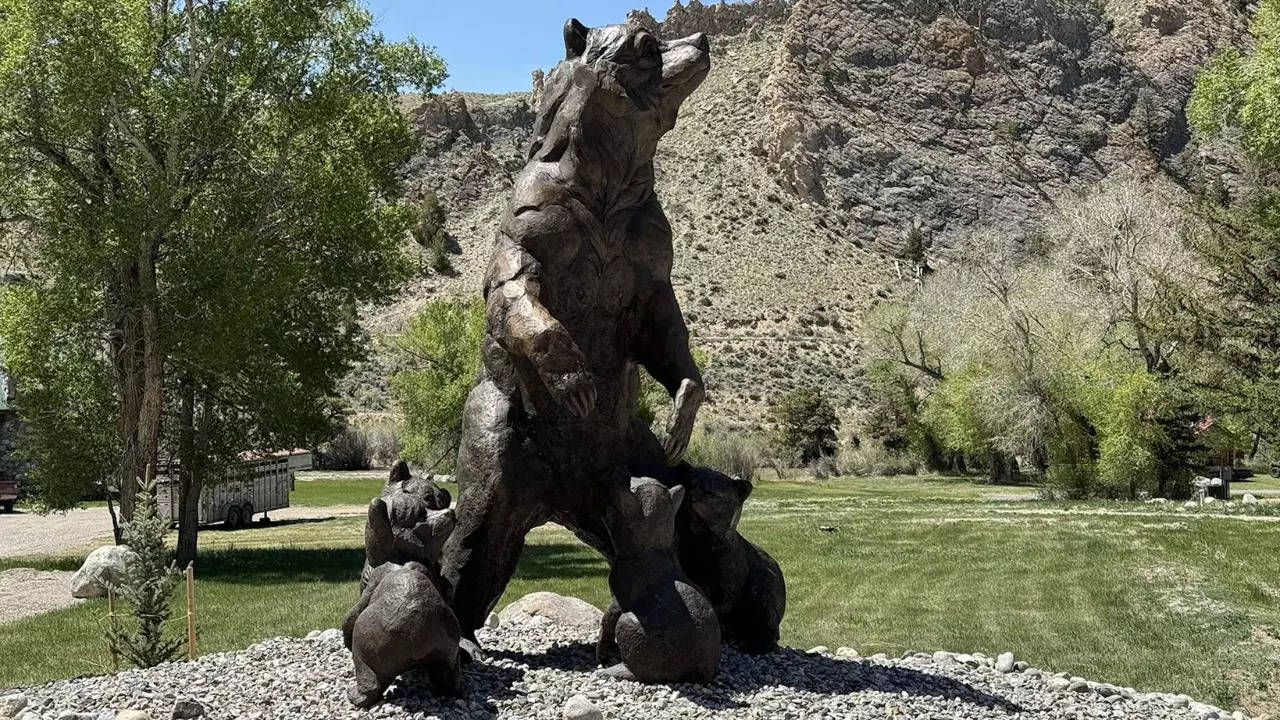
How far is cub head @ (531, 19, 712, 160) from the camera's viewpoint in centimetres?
550

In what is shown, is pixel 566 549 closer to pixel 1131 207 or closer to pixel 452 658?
pixel 452 658

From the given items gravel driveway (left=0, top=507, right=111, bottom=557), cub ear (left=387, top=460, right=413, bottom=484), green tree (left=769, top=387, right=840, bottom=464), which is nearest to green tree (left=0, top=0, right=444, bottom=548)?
gravel driveway (left=0, top=507, right=111, bottom=557)

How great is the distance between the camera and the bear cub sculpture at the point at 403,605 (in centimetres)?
491

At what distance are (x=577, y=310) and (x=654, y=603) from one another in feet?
4.70

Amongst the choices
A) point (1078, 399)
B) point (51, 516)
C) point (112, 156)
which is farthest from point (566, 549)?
point (51, 516)

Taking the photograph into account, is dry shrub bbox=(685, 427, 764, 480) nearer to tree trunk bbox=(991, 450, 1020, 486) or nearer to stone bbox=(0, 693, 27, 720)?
tree trunk bbox=(991, 450, 1020, 486)

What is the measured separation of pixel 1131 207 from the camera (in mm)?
30969

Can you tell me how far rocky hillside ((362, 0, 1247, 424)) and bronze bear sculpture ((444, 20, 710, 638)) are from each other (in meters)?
43.2

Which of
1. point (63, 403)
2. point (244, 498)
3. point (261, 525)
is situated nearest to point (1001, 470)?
point (261, 525)

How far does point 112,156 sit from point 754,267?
149 feet

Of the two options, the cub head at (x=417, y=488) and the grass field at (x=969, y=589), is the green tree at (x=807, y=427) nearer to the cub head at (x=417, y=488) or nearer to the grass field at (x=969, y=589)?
the grass field at (x=969, y=589)

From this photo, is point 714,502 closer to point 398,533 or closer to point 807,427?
point 398,533

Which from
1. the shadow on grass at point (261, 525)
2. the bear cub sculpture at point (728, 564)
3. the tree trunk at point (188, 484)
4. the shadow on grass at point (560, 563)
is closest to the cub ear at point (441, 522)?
the bear cub sculpture at point (728, 564)

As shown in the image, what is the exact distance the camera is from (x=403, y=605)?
4.93m
